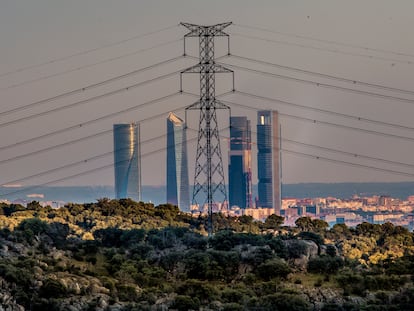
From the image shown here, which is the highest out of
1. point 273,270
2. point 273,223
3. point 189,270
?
point 273,223

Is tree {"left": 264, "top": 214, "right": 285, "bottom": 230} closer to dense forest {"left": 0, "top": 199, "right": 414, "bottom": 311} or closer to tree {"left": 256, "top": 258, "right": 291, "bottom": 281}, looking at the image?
dense forest {"left": 0, "top": 199, "right": 414, "bottom": 311}

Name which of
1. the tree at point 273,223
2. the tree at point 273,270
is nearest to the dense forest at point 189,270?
the tree at point 273,270

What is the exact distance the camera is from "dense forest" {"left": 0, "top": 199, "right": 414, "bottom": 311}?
116 m

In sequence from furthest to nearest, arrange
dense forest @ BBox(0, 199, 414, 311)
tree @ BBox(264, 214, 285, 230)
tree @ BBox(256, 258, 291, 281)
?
tree @ BBox(264, 214, 285, 230), tree @ BBox(256, 258, 291, 281), dense forest @ BBox(0, 199, 414, 311)

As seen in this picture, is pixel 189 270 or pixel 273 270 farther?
pixel 189 270

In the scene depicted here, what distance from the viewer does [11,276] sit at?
116 meters

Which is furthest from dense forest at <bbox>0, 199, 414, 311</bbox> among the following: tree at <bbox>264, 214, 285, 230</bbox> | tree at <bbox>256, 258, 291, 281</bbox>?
tree at <bbox>264, 214, 285, 230</bbox>

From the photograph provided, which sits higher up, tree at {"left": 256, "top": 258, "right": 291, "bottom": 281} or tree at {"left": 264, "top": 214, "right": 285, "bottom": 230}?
tree at {"left": 264, "top": 214, "right": 285, "bottom": 230}

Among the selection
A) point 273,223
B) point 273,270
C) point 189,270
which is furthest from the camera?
point 273,223

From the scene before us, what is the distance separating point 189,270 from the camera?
428 ft

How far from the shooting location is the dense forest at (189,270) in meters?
116

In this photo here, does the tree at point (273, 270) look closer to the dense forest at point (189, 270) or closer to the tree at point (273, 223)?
the dense forest at point (189, 270)

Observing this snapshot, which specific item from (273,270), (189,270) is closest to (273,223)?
(189,270)

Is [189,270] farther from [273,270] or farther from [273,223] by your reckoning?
[273,223]
